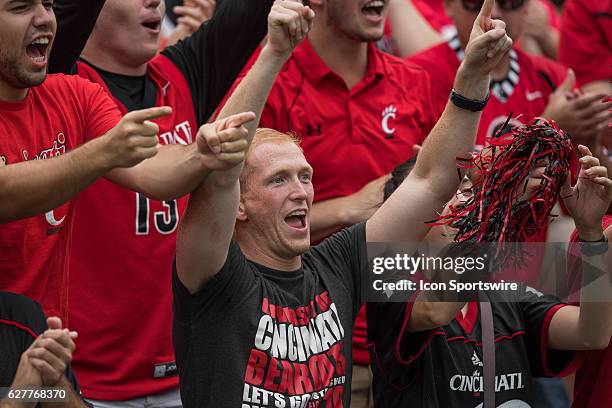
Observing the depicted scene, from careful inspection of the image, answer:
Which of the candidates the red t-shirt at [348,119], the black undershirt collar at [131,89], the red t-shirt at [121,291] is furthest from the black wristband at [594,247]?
the black undershirt collar at [131,89]

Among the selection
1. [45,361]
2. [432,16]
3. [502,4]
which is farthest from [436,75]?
[45,361]

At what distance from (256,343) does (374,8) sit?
2053 millimetres

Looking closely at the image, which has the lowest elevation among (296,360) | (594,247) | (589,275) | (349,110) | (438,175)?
(296,360)

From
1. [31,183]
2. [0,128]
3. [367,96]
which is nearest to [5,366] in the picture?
[31,183]

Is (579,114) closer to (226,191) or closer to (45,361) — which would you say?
(226,191)

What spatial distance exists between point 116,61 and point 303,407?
1.68 meters

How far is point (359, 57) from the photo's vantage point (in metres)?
5.07

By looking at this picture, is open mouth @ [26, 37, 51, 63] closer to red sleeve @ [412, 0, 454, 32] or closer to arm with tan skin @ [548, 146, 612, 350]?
arm with tan skin @ [548, 146, 612, 350]

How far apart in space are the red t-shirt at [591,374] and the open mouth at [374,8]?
4.63 ft

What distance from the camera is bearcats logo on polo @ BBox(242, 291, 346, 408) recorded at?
3371mm

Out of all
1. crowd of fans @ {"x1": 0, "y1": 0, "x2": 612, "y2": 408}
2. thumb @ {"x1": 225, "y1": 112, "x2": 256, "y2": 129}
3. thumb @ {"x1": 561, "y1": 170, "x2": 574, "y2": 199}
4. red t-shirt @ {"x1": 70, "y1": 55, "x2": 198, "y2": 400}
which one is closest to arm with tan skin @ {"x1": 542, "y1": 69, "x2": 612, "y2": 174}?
crowd of fans @ {"x1": 0, "y1": 0, "x2": 612, "y2": 408}

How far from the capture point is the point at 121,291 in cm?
419

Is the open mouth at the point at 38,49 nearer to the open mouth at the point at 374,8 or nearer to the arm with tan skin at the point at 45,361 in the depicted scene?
the arm with tan skin at the point at 45,361

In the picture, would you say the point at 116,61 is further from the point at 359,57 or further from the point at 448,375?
the point at 448,375
